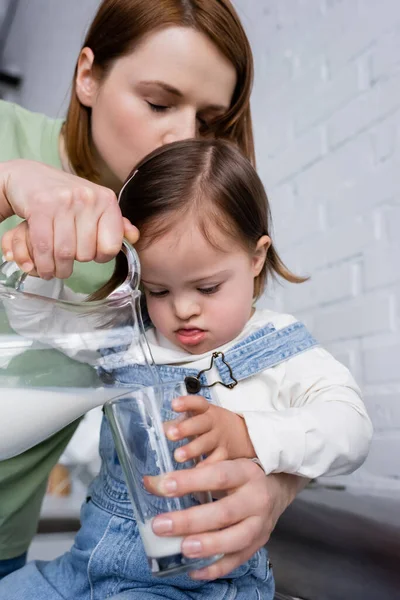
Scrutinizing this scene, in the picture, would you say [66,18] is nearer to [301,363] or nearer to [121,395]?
[301,363]

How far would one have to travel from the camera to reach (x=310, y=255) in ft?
4.79

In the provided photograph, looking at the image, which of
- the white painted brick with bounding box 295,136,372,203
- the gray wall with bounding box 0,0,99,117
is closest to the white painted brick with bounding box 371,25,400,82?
the white painted brick with bounding box 295,136,372,203

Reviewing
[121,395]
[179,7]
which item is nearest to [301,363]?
[121,395]

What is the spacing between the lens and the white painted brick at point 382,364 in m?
1.22

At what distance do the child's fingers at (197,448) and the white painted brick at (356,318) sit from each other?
80 cm

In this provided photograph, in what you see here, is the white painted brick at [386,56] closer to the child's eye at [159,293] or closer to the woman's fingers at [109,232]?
the child's eye at [159,293]

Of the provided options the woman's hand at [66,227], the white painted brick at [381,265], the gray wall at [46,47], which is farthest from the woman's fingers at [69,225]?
the gray wall at [46,47]

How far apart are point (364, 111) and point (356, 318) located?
1.35 feet

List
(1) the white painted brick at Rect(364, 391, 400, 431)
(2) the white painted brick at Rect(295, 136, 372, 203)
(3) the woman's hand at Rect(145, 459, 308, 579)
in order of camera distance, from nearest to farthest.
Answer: (3) the woman's hand at Rect(145, 459, 308, 579)
(1) the white painted brick at Rect(364, 391, 400, 431)
(2) the white painted brick at Rect(295, 136, 372, 203)

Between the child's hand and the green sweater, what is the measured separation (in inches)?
12.0

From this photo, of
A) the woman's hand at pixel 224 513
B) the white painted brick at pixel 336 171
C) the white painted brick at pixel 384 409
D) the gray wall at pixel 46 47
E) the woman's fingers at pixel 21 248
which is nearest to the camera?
the woman's hand at pixel 224 513

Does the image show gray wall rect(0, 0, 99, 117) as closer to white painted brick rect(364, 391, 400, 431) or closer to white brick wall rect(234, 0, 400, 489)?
white brick wall rect(234, 0, 400, 489)

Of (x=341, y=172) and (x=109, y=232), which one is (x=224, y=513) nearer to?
(x=109, y=232)

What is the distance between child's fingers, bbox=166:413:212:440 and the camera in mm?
475
